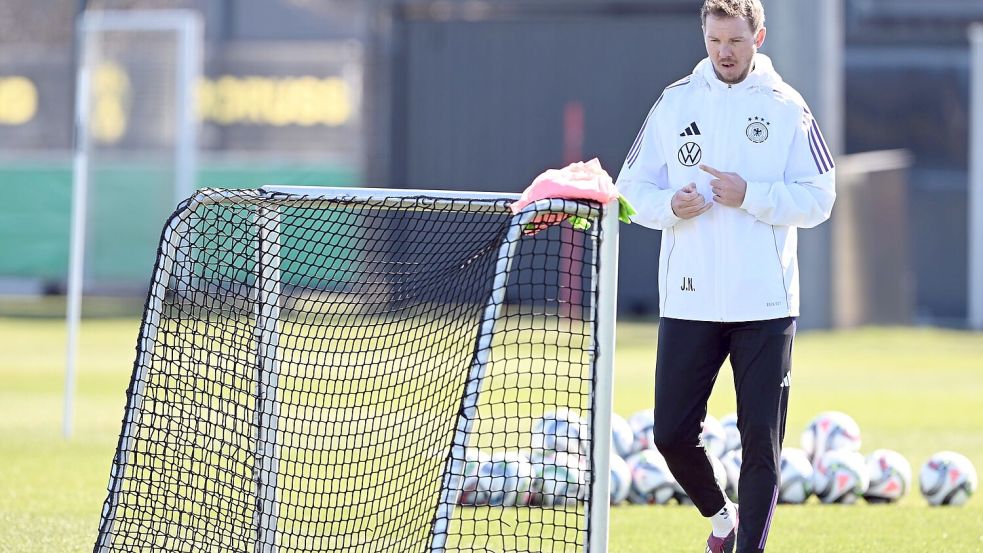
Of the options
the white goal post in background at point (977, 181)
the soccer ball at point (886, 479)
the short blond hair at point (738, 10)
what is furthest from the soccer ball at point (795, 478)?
the white goal post in background at point (977, 181)

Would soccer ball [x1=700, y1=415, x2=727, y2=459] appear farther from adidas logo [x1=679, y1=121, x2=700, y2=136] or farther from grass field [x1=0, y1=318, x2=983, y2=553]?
adidas logo [x1=679, y1=121, x2=700, y2=136]

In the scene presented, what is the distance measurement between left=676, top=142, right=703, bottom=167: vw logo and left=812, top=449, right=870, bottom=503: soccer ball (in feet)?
9.79

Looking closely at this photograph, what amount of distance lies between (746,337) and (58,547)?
300cm

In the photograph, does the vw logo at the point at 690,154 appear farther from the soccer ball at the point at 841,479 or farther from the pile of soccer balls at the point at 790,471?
the soccer ball at the point at 841,479

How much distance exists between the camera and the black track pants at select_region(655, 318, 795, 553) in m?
5.38

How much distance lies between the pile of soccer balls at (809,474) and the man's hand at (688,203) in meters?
2.60

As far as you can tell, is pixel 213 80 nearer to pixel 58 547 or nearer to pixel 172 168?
pixel 172 168

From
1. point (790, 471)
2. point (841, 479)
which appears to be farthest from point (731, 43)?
point (841, 479)

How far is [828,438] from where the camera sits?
8336mm

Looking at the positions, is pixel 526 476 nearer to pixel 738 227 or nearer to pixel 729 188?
pixel 738 227

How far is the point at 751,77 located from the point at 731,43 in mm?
180

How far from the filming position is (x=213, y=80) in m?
47.6

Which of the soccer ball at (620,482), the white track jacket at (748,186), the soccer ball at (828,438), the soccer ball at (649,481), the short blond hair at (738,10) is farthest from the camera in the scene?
the soccer ball at (828,438)

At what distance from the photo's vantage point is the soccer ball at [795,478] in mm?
7938
